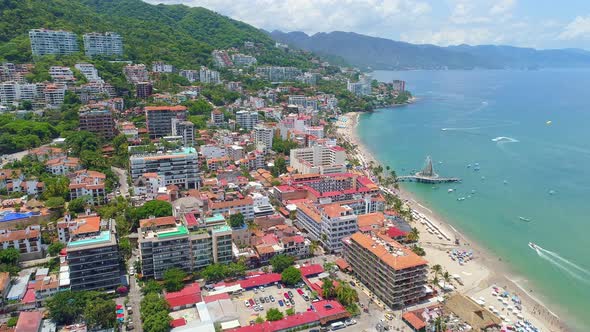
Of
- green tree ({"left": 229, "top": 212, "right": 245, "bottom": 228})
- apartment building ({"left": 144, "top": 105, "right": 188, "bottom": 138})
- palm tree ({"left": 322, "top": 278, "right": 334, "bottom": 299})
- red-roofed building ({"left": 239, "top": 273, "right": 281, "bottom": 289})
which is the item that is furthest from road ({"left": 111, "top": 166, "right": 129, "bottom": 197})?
palm tree ({"left": 322, "top": 278, "right": 334, "bottom": 299})

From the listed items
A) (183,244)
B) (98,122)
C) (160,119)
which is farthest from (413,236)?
(98,122)

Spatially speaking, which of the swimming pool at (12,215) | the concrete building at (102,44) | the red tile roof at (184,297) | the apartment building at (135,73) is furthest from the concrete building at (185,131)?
the concrete building at (102,44)

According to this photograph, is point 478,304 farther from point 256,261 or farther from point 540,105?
point 540,105

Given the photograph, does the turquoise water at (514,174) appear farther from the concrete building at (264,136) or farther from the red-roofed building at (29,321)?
the red-roofed building at (29,321)

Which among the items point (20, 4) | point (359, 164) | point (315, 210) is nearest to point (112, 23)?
point (20, 4)

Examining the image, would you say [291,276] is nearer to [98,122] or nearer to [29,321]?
[29,321]

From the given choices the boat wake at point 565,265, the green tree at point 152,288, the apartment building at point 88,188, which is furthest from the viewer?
the apartment building at point 88,188
